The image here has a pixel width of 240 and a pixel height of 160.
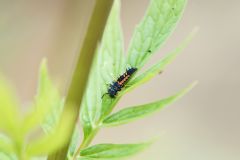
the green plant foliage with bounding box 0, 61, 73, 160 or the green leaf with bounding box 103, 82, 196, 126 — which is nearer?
the green plant foliage with bounding box 0, 61, 73, 160

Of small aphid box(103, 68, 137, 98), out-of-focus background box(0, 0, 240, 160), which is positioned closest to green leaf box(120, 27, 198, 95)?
small aphid box(103, 68, 137, 98)

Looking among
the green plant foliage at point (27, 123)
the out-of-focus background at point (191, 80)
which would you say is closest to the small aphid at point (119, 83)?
the green plant foliage at point (27, 123)

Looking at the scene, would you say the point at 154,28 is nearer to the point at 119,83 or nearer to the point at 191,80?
the point at 119,83

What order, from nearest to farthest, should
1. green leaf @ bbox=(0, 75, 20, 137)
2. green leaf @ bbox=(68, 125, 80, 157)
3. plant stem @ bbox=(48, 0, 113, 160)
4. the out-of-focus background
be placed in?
1. green leaf @ bbox=(0, 75, 20, 137)
2. plant stem @ bbox=(48, 0, 113, 160)
3. green leaf @ bbox=(68, 125, 80, 157)
4. the out-of-focus background

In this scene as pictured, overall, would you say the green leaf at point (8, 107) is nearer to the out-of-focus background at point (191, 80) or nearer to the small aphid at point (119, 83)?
the small aphid at point (119, 83)

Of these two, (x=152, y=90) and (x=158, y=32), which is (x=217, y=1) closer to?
(x=152, y=90)

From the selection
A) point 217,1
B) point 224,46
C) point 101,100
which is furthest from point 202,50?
point 101,100

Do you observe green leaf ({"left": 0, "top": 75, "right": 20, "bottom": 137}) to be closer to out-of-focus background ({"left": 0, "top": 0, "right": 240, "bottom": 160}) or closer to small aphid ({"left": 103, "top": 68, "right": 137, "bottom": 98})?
small aphid ({"left": 103, "top": 68, "right": 137, "bottom": 98})
